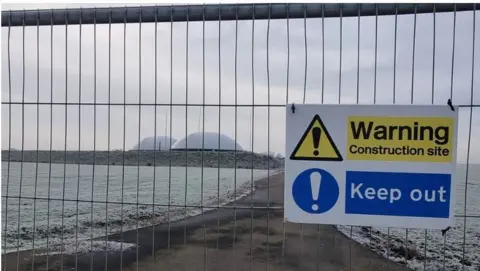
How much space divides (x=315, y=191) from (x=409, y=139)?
86cm

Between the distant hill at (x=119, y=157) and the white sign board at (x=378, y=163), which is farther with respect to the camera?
the distant hill at (x=119, y=157)

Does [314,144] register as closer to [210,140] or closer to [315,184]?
A: [315,184]

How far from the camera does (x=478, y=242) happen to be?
8.57m

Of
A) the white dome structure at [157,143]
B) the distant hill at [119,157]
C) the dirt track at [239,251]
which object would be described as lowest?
the dirt track at [239,251]

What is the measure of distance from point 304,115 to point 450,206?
1.36 meters

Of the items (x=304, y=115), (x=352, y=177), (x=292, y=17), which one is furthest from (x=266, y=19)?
(x=352, y=177)

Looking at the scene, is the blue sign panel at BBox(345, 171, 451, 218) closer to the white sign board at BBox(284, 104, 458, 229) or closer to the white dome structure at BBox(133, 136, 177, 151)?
the white sign board at BBox(284, 104, 458, 229)

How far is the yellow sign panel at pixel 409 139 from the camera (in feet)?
10.9

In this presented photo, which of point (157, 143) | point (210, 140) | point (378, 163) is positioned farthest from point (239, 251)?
point (378, 163)

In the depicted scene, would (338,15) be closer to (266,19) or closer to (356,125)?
(266,19)

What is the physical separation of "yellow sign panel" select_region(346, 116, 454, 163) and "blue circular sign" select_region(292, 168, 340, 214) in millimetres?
338

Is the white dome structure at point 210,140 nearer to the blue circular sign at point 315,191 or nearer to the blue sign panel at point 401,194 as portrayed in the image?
the blue circular sign at point 315,191

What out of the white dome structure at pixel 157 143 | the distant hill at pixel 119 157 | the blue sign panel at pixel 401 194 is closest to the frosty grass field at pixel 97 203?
the distant hill at pixel 119 157

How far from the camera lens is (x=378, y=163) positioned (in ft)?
11.0
